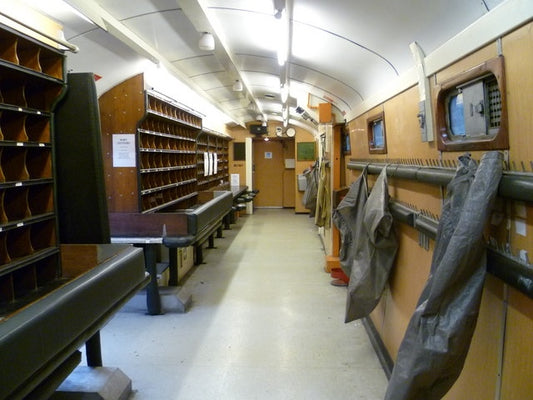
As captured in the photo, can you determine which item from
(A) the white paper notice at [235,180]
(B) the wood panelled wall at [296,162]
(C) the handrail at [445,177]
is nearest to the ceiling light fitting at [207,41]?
(C) the handrail at [445,177]

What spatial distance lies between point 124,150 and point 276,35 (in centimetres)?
173

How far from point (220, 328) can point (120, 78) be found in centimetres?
246

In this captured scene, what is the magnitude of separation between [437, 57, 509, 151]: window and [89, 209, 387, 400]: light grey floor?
1736 millimetres

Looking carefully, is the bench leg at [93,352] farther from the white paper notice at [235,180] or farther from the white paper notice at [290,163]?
the white paper notice at [290,163]

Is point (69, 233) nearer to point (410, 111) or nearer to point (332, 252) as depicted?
point (410, 111)

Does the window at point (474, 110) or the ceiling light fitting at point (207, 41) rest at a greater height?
the ceiling light fitting at point (207, 41)

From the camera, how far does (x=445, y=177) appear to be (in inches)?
66.2

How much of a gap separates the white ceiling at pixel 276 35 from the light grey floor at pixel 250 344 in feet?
6.91

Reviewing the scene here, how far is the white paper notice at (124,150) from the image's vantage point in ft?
12.2

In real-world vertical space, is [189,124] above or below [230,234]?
above

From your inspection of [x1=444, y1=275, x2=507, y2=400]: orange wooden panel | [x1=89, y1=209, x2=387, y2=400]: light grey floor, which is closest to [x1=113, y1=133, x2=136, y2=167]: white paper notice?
[x1=89, y1=209, x2=387, y2=400]: light grey floor

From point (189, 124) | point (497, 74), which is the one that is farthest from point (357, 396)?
point (189, 124)

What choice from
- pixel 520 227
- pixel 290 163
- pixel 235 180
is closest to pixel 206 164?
pixel 235 180

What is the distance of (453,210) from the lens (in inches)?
55.1
